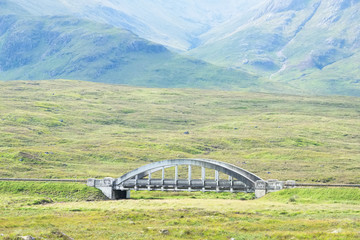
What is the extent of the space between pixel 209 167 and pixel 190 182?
380 centimetres

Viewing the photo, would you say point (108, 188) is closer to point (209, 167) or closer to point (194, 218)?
point (209, 167)

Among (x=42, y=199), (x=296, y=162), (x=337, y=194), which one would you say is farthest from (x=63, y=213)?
(x=296, y=162)

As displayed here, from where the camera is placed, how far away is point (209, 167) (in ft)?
286

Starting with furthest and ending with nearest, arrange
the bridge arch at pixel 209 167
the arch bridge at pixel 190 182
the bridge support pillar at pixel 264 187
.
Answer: the bridge arch at pixel 209 167 → the arch bridge at pixel 190 182 → the bridge support pillar at pixel 264 187

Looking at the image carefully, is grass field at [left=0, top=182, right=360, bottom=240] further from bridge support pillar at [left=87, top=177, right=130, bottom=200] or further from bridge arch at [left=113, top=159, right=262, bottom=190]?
bridge arch at [left=113, top=159, right=262, bottom=190]

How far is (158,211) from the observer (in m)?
66.0

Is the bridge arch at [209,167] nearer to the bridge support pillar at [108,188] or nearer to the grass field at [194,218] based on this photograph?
the bridge support pillar at [108,188]

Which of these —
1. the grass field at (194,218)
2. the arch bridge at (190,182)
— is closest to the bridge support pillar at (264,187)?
the arch bridge at (190,182)

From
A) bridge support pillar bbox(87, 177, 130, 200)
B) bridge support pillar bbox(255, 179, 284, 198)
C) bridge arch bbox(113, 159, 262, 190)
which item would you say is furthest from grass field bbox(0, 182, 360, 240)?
bridge arch bbox(113, 159, 262, 190)

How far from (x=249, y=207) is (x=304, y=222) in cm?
1375

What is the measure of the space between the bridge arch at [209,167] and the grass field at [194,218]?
6250 mm

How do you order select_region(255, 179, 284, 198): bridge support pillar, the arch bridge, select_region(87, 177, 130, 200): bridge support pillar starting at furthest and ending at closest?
select_region(87, 177, 130, 200): bridge support pillar, the arch bridge, select_region(255, 179, 284, 198): bridge support pillar

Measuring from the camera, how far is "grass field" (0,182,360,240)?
48906 mm

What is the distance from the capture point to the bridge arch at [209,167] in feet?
273
